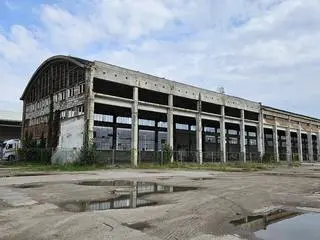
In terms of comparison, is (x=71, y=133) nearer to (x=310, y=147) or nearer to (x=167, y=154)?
(x=167, y=154)

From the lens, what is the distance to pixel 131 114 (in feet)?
135

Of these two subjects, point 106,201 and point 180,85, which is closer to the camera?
point 106,201

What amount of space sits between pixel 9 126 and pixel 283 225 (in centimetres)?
6305

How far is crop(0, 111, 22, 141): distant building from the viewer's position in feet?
204

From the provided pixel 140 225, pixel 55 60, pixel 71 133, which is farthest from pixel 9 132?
pixel 140 225

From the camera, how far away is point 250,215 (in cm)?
855

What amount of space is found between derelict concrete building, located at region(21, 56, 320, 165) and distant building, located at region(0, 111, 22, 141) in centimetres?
1171

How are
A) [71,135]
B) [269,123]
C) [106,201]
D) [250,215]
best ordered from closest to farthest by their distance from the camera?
[250,215], [106,201], [71,135], [269,123]

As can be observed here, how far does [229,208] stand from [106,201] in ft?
11.9

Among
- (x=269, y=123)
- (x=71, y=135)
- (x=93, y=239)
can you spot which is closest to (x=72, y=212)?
(x=93, y=239)

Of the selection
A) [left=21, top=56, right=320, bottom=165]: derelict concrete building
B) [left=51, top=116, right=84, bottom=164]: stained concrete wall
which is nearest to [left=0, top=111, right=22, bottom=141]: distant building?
[left=21, top=56, right=320, bottom=165]: derelict concrete building

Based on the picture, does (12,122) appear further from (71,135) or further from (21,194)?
(21,194)

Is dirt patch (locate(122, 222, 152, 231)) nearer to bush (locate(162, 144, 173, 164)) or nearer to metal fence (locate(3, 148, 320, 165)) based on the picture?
metal fence (locate(3, 148, 320, 165))

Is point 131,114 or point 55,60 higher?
point 55,60
